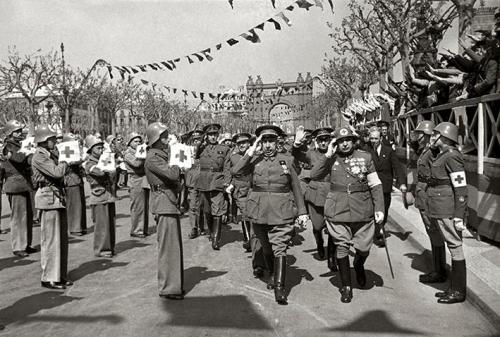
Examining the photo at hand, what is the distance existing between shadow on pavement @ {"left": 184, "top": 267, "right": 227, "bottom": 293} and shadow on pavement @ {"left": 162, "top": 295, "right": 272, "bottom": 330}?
600mm

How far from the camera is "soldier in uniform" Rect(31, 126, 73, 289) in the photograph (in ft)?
21.4

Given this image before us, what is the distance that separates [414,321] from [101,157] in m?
5.12

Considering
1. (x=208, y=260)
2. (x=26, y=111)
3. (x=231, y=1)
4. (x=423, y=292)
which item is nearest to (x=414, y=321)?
(x=423, y=292)

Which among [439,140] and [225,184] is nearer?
[439,140]

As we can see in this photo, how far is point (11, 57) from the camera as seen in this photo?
32.7m

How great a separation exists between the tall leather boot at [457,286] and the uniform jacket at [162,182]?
3204 millimetres

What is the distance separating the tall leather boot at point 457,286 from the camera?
5.47m

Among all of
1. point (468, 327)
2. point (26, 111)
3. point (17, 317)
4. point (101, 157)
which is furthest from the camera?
point (26, 111)

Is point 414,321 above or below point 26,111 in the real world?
below

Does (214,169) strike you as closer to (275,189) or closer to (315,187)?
(315,187)

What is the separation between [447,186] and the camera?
19.0ft

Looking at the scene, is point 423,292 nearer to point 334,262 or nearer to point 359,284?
point 359,284

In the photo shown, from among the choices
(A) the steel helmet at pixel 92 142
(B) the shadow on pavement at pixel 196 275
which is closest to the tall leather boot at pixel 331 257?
(B) the shadow on pavement at pixel 196 275

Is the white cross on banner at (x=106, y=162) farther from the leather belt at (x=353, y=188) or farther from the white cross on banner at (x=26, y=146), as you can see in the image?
the leather belt at (x=353, y=188)
